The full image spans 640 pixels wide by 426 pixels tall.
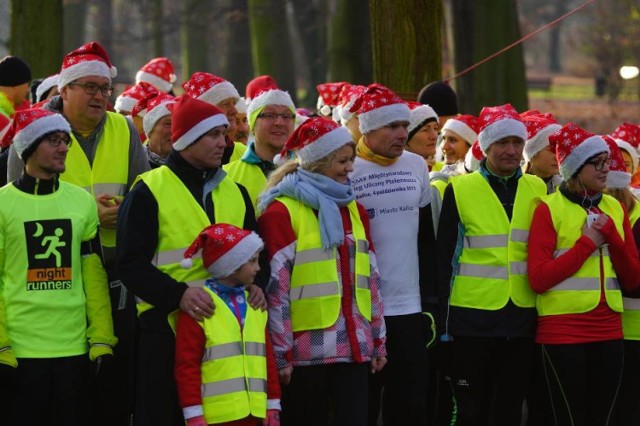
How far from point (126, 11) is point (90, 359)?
44851mm

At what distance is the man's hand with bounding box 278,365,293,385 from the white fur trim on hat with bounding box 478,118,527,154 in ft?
6.75

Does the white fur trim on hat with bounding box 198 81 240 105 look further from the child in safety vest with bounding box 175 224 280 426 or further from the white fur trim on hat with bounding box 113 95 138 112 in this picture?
the child in safety vest with bounding box 175 224 280 426

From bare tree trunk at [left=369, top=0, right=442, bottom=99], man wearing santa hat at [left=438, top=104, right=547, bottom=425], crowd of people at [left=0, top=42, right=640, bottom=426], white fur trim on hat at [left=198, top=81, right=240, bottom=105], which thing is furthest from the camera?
bare tree trunk at [left=369, top=0, right=442, bottom=99]

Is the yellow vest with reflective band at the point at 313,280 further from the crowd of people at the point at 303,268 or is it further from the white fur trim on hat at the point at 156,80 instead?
the white fur trim on hat at the point at 156,80

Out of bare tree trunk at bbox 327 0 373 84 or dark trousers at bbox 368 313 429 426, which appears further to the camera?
bare tree trunk at bbox 327 0 373 84

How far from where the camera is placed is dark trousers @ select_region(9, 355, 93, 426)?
7156mm

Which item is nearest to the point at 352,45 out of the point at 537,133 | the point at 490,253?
the point at 537,133

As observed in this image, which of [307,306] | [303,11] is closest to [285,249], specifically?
[307,306]

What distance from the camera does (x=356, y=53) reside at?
2259cm

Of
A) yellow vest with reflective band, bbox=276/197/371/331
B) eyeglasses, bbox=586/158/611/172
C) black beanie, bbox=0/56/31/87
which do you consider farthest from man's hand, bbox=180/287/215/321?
black beanie, bbox=0/56/31/87

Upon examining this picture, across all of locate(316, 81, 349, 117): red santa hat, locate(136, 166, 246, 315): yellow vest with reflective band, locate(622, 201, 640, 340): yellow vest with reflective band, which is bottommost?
locate(622, 201, 640, 340): yellow vest with reflective band

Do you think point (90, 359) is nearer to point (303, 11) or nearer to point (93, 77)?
point (93, 77)

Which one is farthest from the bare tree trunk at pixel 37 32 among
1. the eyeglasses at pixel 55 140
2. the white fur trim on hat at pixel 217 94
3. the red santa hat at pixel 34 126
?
the eyeglasses at pixel 55 140

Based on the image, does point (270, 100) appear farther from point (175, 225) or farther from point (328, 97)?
point (328, 97)
